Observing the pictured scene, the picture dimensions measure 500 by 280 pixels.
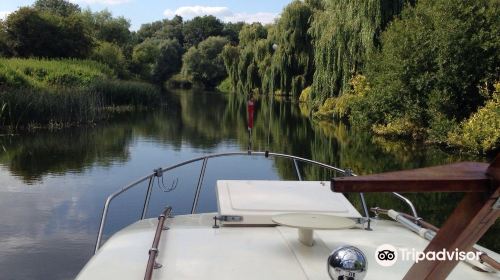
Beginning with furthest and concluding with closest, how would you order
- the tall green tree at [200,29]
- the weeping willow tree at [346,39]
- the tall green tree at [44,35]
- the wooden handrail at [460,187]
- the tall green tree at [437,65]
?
the tall green tree at [200,29], the tall green tree at [44,35], the weeping willow tree at [346,39], the tall green tree at [437,65], the wooden handrail at [460,187]

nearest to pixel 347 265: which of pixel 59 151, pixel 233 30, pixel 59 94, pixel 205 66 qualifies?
pixel 59 151

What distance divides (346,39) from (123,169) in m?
11.9

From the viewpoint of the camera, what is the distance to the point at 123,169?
11367 millimetres

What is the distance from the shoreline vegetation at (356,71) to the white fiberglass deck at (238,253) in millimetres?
11199

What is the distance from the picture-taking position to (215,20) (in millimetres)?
81250

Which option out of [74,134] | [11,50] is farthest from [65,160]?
[11,50]

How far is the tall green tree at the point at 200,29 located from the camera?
77438 millimetres

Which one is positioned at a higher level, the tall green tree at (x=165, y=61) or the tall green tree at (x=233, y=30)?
the tall green tree at (x=233, y=30)

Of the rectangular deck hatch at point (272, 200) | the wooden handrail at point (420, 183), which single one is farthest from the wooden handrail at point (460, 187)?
the rectangular deck hatch at point (272, 200)

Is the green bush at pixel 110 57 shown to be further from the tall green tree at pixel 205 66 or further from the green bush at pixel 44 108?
the tall green tree at pixel 205 66

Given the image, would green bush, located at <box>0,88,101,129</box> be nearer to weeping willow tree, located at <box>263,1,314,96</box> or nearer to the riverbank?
the riverbank

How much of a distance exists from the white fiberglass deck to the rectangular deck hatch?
0.11 meters

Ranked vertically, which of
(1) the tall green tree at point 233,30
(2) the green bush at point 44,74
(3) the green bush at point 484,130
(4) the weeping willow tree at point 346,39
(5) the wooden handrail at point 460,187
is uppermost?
(1) the tall green tree at point 233,30

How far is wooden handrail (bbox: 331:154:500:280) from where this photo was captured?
4.32 feet
